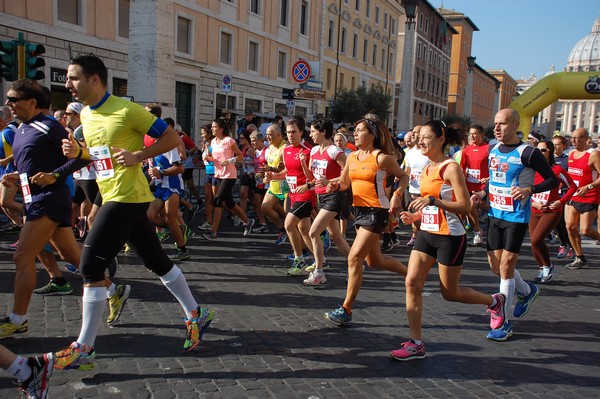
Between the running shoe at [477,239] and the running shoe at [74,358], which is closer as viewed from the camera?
the running shoe at [74,358]

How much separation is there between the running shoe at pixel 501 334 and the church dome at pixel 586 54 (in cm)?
18587

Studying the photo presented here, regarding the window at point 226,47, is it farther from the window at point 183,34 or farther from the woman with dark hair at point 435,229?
the woman with dark hair at point 435,229

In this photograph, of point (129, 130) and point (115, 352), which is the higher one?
point (129, 130)

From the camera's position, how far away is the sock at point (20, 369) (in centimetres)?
322

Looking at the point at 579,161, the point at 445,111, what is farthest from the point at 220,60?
the point at 445,111

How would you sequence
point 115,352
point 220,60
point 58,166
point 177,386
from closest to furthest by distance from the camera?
point 177,386 < point 115,352 < point 58,166 < point 220,60

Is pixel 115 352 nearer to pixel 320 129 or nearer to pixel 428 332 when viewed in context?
pixel 428 332

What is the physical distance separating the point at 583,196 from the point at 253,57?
26.3 metres

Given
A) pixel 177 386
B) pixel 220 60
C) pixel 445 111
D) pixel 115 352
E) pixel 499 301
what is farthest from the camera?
pixel 445 111

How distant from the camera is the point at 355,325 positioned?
5.19m

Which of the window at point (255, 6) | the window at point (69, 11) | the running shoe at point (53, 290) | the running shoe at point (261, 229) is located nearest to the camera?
the running shoe at point (53, 290)

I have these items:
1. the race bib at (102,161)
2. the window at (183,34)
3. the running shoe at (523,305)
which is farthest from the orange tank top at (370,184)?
the window at (183,34)

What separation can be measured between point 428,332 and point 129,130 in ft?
10.2

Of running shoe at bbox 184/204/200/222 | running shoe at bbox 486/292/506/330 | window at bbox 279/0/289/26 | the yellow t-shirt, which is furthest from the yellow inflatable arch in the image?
the yellow t-shirt
